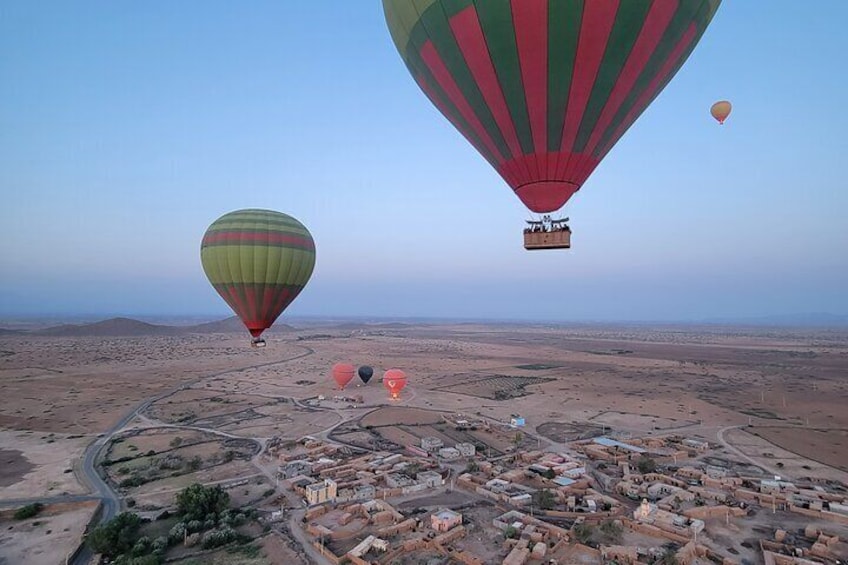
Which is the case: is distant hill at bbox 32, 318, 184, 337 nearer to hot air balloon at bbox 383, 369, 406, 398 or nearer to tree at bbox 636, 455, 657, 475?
A: hot air balloon at bbox 383, 369, 406, 398

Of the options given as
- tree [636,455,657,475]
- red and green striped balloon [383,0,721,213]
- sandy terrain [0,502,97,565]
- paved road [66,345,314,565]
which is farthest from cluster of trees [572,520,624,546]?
sandy terrain [0,502,97,565]

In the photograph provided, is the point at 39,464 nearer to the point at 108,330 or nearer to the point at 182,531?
the point at 182,531

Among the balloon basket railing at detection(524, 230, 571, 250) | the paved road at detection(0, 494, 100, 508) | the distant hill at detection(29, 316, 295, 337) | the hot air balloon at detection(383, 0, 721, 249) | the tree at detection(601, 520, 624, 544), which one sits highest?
the hot air balloon at detection(383, 0, 721, 249)

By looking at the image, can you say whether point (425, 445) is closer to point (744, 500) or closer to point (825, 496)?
point (744, 500)

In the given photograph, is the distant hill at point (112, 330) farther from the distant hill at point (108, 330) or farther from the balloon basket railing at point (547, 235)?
the balloon basket railing at point (547, 235)

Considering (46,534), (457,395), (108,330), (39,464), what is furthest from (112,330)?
(46,534)

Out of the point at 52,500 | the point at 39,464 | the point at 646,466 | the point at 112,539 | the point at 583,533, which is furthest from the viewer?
the point at 39,464

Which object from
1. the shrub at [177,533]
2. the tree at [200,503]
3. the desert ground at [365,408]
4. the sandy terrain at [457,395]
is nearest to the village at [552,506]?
the tree at [200,503]

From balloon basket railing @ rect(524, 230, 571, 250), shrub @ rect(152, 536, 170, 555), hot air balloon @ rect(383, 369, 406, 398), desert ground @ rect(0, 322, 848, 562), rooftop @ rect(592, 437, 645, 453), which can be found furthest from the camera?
hot air balloon @ rect(383, 369, 406, 398)
